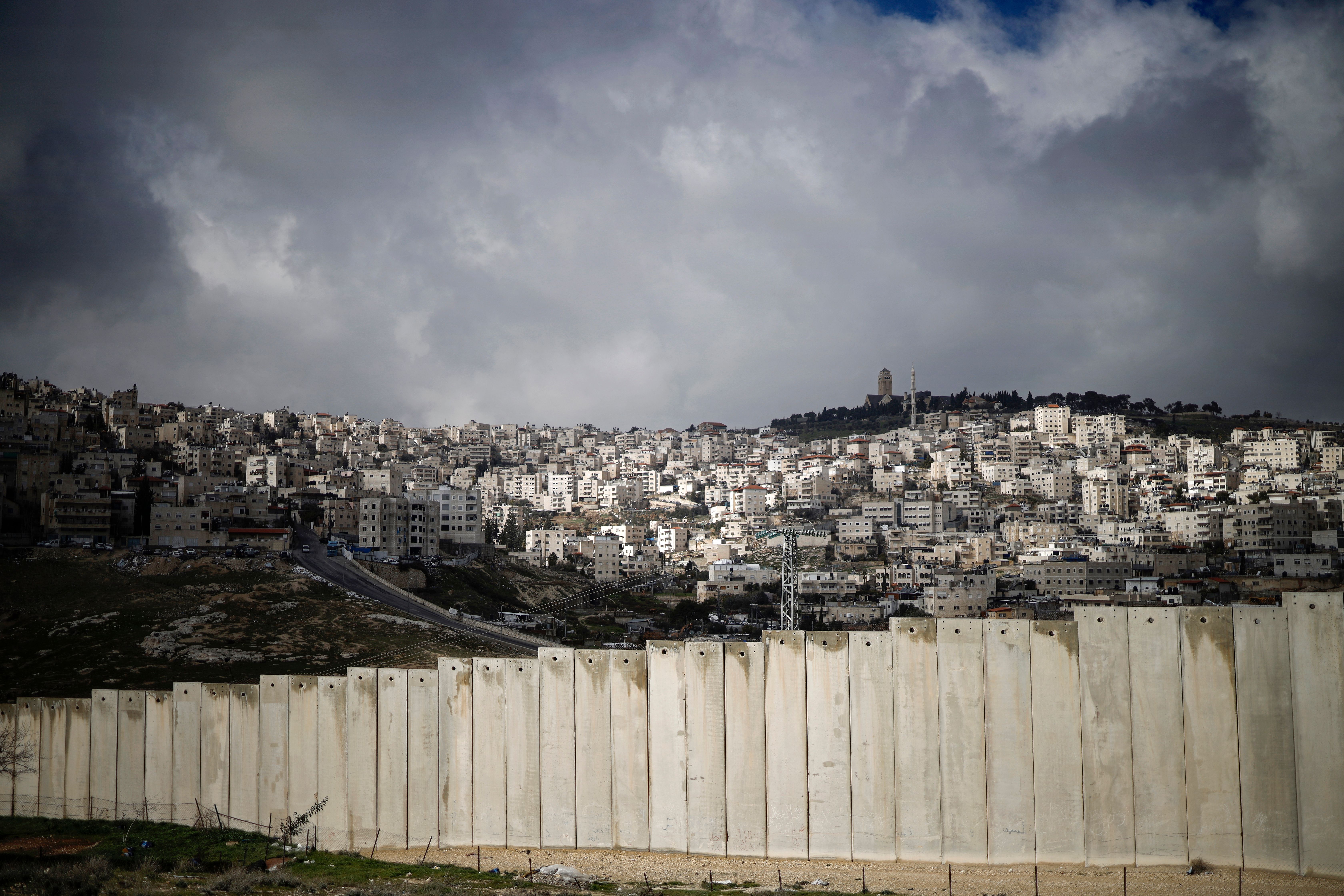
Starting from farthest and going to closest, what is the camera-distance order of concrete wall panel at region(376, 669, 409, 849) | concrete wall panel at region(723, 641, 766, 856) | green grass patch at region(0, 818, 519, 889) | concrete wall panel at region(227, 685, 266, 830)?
1. concrete wall panel at region(227, 685, 266, 830)
2. concrete wall panel at region(376, 669, 409, 849)
3. concrete wall panel at region(723, 641, 766, 856)
4. green grass patch at region(0, 818, 519, 889)

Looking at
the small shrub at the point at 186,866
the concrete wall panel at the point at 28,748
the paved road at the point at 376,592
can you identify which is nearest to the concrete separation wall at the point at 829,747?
the concrete wall panel at the point at 28,748

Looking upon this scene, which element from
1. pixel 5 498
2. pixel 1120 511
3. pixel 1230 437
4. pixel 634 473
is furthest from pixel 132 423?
pixel 1230 437

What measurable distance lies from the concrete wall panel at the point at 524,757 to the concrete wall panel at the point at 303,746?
159 inches

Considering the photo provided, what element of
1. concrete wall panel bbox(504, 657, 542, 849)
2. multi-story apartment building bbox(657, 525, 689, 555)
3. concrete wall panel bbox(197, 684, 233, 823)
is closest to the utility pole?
concrete wall panel bbox(504, 657, 542, 849)

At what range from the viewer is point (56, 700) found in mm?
24781

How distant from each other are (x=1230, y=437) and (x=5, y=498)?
5885 inches

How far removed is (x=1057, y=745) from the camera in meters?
19.1

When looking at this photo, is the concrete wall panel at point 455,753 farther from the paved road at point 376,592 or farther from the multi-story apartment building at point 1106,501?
the multi-story apartment building at point 1106,501

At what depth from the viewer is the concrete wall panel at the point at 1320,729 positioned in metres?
17.9

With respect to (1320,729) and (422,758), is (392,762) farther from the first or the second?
(1320,729)

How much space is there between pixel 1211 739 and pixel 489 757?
42.7ft

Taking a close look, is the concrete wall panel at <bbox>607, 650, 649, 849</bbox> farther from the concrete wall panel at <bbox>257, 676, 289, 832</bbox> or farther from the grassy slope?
the grassy slope

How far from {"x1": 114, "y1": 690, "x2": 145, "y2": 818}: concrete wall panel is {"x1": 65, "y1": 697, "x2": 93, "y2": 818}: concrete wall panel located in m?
0.81

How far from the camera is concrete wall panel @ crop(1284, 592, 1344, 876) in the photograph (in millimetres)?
17938
